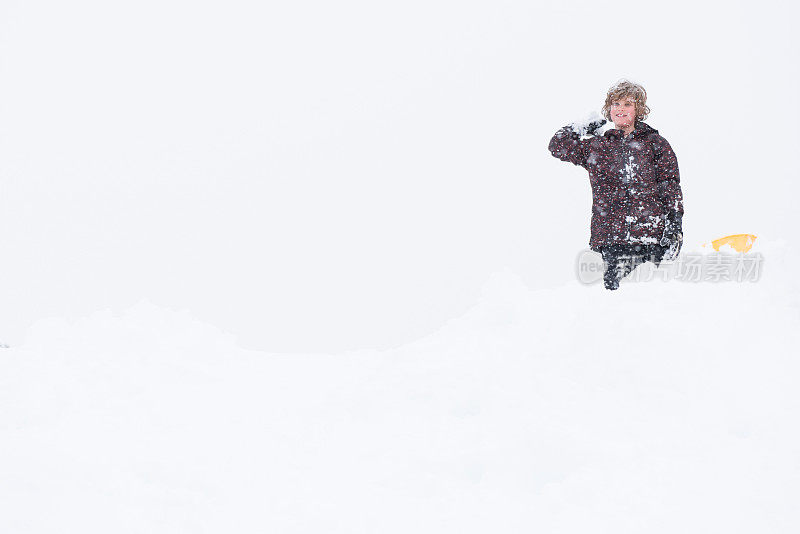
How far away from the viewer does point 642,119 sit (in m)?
4.37

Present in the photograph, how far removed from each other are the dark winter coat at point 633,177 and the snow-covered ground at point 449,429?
0.91m

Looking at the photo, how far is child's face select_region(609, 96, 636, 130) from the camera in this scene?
13.9ft

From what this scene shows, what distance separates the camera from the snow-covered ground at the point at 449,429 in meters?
3.33

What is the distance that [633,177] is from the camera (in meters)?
4.28

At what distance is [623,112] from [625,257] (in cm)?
106

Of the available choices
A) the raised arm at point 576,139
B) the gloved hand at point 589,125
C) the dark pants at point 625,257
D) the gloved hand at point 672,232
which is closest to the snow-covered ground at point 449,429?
the dark pants at point 625,257

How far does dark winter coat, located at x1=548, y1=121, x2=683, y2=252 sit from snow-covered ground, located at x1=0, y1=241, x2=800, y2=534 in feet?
2.97

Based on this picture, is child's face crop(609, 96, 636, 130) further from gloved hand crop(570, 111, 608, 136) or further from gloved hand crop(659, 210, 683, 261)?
gloved hand crop(659, 210, 683, 261)

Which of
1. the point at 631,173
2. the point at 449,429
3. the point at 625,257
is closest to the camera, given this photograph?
the point at 449,429

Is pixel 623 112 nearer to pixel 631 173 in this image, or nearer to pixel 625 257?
pixel 631 173

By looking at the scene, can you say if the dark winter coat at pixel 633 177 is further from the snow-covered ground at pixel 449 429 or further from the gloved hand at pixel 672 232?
the snow-covered ground at pixel 449 429

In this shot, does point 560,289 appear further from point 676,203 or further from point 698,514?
point 698,514

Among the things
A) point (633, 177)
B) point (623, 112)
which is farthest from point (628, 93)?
point (633, 177)

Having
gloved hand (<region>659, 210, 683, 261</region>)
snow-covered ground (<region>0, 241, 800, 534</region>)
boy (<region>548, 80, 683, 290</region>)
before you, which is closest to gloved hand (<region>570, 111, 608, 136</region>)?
boy (<region>548, 80, 683, 290</region>)
